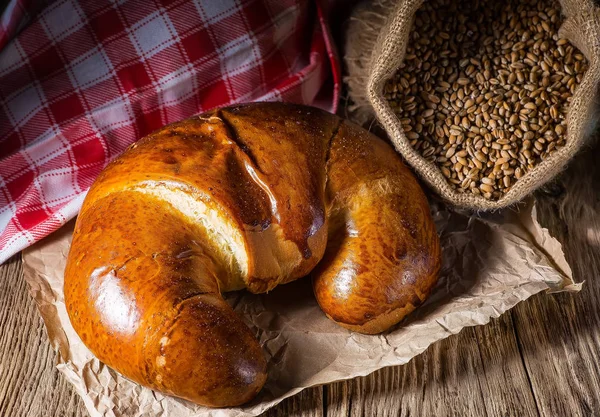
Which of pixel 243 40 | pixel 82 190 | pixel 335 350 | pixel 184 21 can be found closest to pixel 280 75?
pixel 243 40

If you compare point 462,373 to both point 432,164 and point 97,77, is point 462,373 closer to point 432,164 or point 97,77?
point 432,164

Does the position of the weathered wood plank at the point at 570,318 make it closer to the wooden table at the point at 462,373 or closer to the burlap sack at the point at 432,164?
the wooden table at the point at 462,373

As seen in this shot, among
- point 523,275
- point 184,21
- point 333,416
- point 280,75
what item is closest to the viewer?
point 333,416

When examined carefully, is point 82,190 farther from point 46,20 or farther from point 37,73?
point 46,20

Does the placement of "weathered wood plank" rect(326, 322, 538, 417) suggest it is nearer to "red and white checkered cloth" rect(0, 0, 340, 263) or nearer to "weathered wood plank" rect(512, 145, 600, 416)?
"weathered wood plank" rect(512, 145, 600, 416)

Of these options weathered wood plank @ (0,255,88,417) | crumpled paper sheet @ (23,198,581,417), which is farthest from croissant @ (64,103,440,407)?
weathered wood plank @ (0,255,88,417)

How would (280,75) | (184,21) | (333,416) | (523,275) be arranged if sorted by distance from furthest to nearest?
1. (280,75)
2. (184,21)
3. (523,275)
4. (333,416)

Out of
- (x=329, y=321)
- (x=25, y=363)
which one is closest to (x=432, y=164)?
(x=329, y=321)
